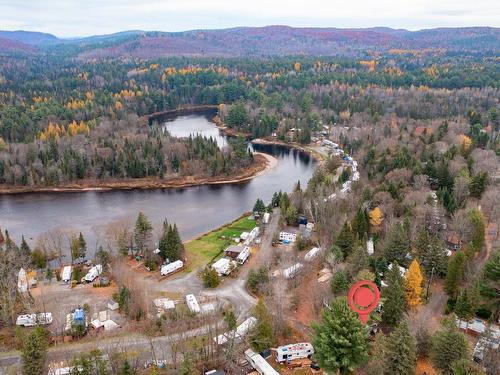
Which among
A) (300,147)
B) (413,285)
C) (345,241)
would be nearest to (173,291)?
(345,241)

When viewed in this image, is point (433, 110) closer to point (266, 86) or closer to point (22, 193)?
point (266, 86)

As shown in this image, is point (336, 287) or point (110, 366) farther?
point (336, 287)

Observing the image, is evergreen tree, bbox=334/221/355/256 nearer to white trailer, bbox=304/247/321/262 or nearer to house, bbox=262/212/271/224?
white trailer, bbox=304/247/321/262

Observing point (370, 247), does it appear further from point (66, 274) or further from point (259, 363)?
point (66, 274)

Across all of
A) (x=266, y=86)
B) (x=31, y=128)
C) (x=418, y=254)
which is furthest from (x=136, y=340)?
(x=266, y=86)

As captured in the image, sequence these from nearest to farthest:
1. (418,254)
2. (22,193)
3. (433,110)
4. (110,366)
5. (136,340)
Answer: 1. (110,366)
2. (136,340)
3. (418,254)
4. (22,193)
5. (433,110)

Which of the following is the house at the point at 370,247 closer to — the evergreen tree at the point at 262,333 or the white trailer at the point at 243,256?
the white trailer at the point at 243,256

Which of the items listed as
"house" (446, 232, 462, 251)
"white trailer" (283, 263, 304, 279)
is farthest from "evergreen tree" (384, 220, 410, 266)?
"white trailer" (283, 263, 304, 279)
